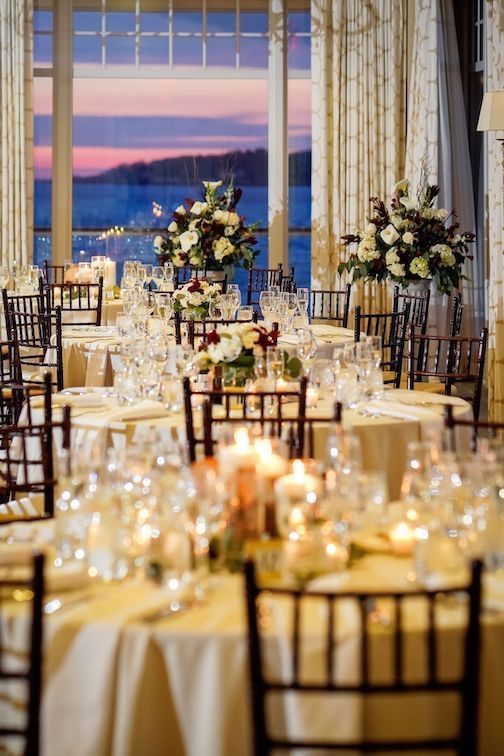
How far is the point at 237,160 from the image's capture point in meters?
12.4

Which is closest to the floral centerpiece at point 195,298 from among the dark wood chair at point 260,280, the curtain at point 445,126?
the curtain at point 445,126

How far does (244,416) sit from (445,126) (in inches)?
255

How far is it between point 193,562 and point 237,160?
1013cm

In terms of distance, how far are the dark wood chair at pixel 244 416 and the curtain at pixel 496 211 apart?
3.58 metres

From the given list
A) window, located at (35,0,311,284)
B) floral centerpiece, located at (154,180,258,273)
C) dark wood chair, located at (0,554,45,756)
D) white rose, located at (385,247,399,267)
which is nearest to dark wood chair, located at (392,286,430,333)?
white rose, located at (385,247,399,267)

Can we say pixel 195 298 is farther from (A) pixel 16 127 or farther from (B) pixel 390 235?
(A) pixel 16 127

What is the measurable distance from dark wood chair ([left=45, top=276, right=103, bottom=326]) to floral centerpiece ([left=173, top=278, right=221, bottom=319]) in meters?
1.32

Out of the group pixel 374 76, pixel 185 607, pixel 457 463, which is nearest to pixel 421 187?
pixel 374 76

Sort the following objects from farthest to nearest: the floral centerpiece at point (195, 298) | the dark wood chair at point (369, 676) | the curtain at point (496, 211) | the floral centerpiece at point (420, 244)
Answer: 1. the floral centerpiece at point (420, 244)
2. the curtain at point (496, 211)
3. the floral centerpiece at point (195, 298)
4. the dark wood chair at point (369, 676)

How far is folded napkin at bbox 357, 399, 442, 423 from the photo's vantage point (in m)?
4.77

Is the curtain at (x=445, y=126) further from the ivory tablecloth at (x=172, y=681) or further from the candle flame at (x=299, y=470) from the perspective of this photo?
the ivory tablecloth at (x=172, y=681)

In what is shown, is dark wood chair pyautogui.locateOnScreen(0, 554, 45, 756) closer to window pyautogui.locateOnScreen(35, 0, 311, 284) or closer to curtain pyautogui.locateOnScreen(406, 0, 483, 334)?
curtain pyautogui.locateOnScreen(406, 0, 483, 334)

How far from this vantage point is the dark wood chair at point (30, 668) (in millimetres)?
2092

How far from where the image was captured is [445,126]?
1011cm
